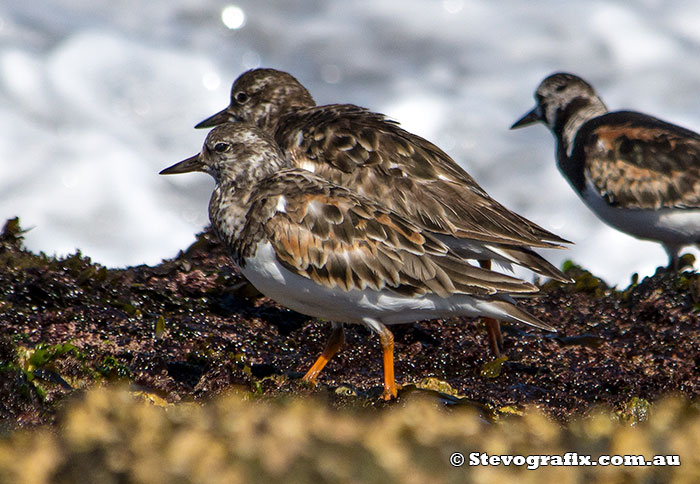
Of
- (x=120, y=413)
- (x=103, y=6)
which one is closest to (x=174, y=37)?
(x=103, y=6)

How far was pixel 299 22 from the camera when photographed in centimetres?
1736

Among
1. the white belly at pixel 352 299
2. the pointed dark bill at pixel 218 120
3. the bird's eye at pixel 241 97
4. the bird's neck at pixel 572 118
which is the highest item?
the bird's neck at pixel 572 118

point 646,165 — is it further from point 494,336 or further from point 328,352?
point 328,352

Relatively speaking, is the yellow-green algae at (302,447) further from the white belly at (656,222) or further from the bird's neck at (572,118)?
the bird's neck at (572,118)

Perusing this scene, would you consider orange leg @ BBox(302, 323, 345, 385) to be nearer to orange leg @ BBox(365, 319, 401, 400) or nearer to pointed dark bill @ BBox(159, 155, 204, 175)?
orange leg @ BBox(365, 319, 401, 400)

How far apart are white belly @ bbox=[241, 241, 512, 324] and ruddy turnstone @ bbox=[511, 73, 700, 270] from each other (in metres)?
3.87

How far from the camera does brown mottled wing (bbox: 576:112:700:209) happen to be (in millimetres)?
8289

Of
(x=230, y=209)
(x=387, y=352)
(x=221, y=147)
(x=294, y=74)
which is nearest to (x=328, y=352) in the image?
(x=387, y=352)

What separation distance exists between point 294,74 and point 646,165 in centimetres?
922

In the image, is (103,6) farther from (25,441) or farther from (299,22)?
(25,441)

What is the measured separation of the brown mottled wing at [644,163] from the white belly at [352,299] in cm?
385

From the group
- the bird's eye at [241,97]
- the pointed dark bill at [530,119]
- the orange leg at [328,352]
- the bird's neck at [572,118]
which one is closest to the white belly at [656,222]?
the bird's neck at [572,118]

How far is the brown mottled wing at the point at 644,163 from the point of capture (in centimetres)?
829

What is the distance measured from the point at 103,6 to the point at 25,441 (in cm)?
1500
